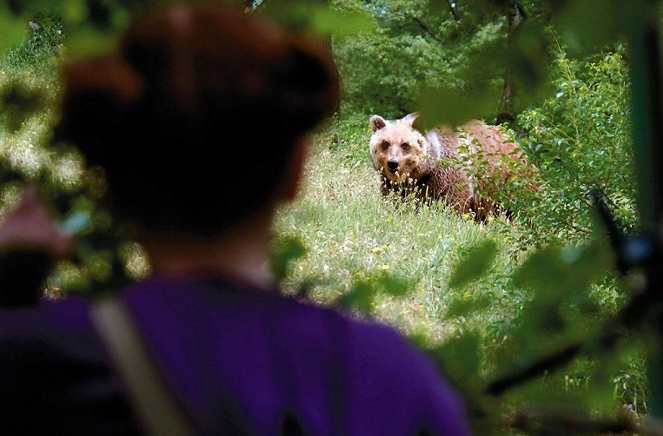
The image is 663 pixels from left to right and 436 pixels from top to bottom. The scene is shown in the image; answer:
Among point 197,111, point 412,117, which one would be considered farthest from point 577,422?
point 412,117

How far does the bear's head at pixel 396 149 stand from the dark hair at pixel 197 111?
7.69 metres

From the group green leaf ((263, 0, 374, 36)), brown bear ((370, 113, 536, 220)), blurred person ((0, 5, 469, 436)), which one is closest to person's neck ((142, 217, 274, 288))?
blurred person ((0, 5, 469, 436))

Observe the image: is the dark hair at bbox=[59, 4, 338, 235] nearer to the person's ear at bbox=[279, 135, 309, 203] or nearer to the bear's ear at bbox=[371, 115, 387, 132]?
the person's ear at bbox=[279, 135, 309, 203]

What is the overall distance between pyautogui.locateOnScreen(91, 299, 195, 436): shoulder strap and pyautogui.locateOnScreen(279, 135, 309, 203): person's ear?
207 mm

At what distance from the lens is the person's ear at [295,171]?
810mm

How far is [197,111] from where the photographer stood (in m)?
0.73

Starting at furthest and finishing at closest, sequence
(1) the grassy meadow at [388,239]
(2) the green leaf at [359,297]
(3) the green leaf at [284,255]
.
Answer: (1) the grassy meadow at [388,239], (3) the green leaf at [284,255], (2) the green leaf at [359,297]

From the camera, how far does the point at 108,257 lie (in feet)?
3.96

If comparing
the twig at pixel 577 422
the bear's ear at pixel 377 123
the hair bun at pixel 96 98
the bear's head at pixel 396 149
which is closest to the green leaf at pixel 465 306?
the twig at pixel 577 422

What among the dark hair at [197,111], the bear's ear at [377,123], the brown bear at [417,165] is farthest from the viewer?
the bear's ear at [377,123]

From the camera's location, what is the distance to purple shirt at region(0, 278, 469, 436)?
67 centimetres

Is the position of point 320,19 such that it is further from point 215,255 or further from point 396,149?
point 396,149

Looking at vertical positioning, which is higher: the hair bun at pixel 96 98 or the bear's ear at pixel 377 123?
the bear's ear at pixel 377 123

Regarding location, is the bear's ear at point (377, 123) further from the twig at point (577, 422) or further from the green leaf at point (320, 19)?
the twig at point (577, 422)
